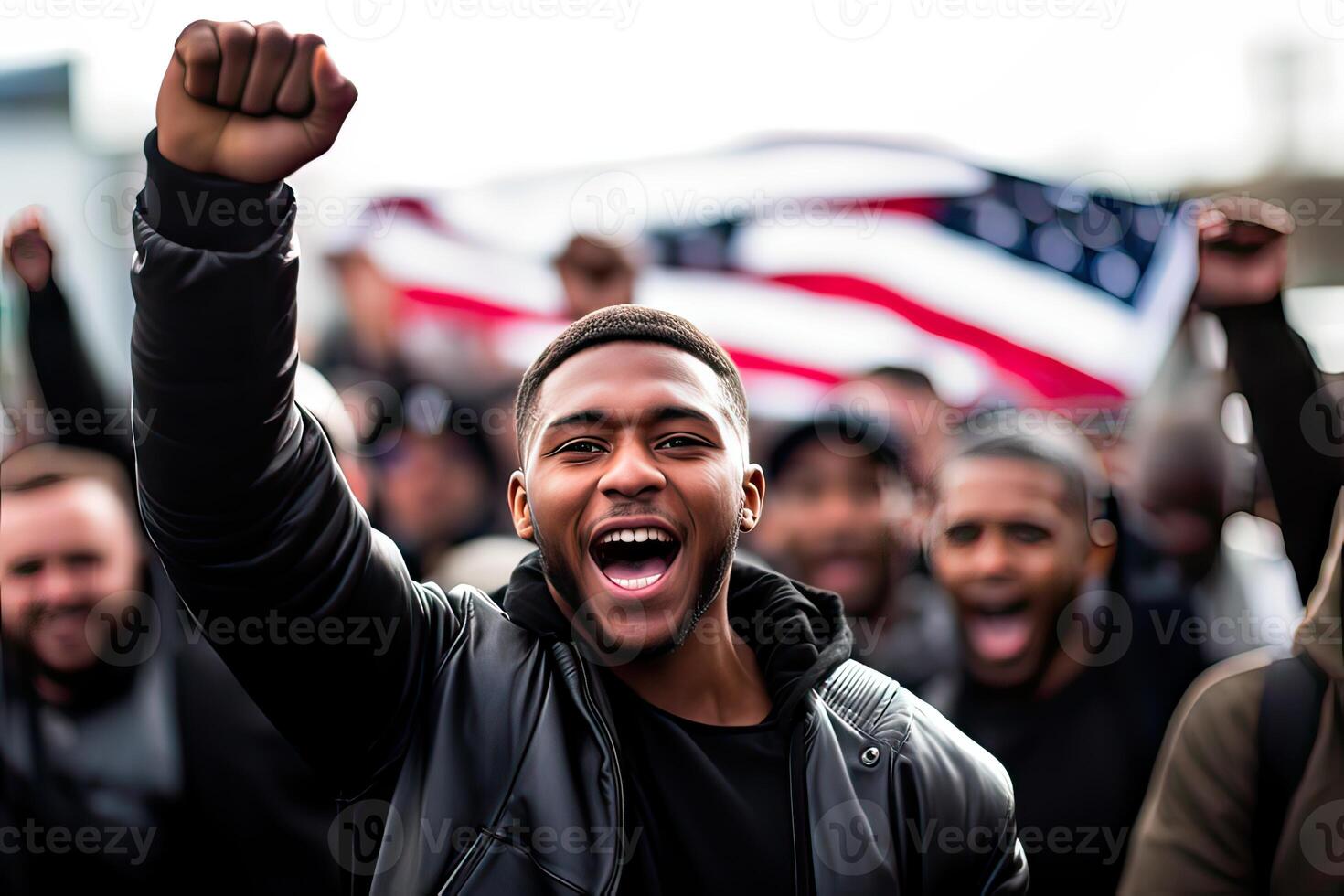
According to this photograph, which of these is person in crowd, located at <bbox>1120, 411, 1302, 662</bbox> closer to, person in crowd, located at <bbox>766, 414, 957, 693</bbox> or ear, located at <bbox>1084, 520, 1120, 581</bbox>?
ear, located at <bbox>1084, 520, 1120, 581</bbox>

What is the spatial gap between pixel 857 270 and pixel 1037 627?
2.80 metres

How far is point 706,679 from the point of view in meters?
2.25

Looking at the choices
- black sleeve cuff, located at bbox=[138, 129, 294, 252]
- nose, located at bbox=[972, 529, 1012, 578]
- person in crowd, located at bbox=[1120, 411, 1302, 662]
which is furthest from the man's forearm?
Result: person in crowd, located at bbox=[1120, 411, 1302, 662]

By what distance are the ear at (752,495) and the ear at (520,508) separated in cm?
42

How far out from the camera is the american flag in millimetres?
5578

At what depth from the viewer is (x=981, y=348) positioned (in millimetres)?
5953

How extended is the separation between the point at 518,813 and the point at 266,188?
99cm

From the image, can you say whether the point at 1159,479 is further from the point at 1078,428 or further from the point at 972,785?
the point at 972,785

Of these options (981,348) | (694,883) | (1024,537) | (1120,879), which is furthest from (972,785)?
(981,348)

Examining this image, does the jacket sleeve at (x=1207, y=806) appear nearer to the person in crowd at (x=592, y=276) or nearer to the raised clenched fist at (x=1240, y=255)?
the raised clenched fist at (x=1240, y=255)

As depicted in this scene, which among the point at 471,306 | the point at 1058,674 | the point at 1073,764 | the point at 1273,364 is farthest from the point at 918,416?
the point at 471,306

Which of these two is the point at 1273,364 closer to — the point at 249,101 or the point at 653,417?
the point at 653,417

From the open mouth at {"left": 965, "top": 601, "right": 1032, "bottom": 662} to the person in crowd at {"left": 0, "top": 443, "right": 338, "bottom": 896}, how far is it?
2041 millimetres

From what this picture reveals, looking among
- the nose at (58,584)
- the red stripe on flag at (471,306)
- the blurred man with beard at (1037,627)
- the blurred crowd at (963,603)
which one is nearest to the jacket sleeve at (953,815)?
the blurred crowd at (963,603)
